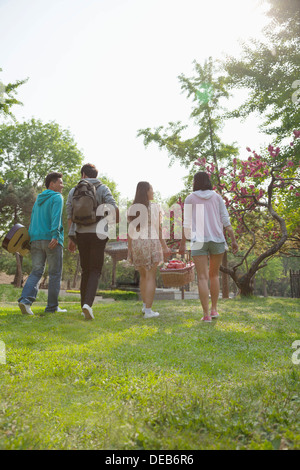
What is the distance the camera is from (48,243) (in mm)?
5395

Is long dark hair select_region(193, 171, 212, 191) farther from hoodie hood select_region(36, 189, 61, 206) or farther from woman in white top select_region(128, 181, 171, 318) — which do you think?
hoodie hood select_region(36, 189, 61, 206)

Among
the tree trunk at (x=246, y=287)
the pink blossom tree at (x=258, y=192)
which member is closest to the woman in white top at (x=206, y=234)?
the pink blossom tree at (x=258, y=192)

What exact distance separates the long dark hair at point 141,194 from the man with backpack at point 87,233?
1.59 ft

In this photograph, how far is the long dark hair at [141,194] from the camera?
5664 millimetres

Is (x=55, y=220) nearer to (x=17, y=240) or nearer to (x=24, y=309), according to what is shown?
(x=17, y=240)

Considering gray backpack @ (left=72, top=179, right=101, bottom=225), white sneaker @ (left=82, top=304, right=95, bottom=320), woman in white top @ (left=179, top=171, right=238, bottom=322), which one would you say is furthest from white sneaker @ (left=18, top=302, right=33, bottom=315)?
woman in white top @ (left=179, top=171, right=238, bottom=322)

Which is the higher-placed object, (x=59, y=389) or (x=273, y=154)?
(x=273, y=154)

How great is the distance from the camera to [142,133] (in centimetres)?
1778

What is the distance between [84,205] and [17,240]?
153 cm

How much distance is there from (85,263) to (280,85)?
776 centimetres

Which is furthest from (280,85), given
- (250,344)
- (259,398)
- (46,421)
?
(46,421)

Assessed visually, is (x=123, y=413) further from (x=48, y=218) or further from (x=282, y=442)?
(x=48, y=218)

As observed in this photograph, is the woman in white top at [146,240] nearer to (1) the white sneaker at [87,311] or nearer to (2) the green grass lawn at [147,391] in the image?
(1) the white sneaker at [87,311]

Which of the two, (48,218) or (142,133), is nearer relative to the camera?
(48,218)
